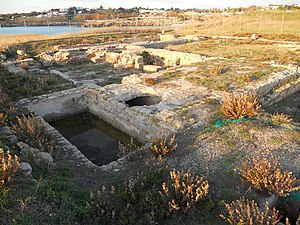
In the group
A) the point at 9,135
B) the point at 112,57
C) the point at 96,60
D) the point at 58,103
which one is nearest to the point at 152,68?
the point at 112,57

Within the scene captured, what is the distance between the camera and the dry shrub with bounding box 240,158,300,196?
4.11 m

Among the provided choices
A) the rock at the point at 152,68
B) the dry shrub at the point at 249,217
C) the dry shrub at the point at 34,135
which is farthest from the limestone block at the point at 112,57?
the dry shrub at the point at 249,217

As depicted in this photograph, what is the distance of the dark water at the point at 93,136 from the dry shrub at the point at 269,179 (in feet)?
13.6

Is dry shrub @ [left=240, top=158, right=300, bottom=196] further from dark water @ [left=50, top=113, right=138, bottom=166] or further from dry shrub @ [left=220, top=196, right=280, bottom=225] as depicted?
dark water @ [left=50, top=113, right=138, bottom=166]

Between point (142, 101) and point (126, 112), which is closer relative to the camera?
point (126, 112)

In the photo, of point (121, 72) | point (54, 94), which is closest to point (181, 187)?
point (54, 94)

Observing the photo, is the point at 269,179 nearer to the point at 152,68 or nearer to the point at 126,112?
the point at 126,112

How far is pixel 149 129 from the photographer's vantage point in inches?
302

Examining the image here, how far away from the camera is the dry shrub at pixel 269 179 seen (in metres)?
4.11

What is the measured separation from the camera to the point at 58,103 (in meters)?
9.84

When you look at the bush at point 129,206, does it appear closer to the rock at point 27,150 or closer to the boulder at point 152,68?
the rock at point 27,150

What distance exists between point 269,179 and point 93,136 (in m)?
6.15

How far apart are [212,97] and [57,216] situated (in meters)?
6.81

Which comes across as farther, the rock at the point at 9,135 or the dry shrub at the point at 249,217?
the rock at the point at 9,135
